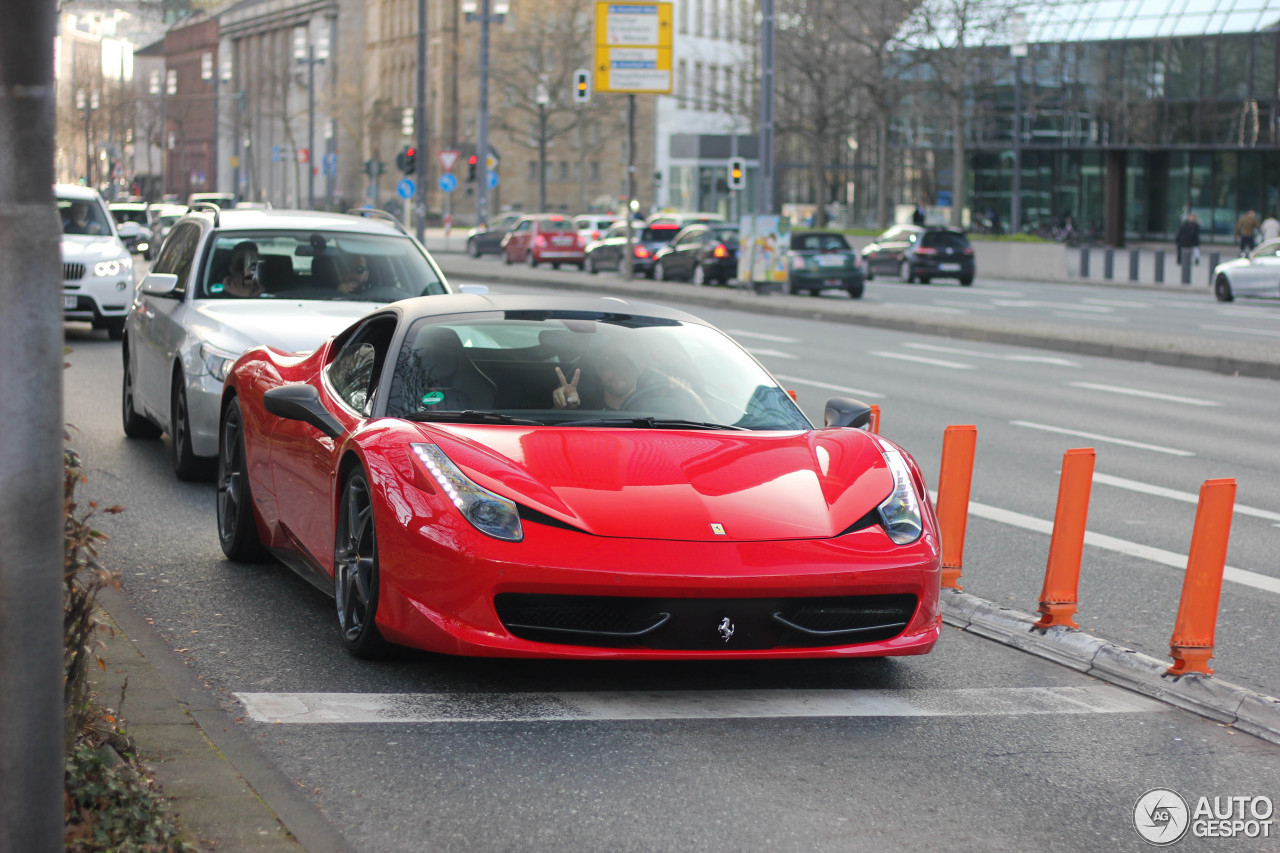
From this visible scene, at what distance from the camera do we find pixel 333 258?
11.2 m

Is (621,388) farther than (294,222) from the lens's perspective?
No

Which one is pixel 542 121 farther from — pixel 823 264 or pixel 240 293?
pixel 240 293

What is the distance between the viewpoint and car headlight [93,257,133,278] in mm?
20344

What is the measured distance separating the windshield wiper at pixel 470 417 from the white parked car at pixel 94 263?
14.7 metres

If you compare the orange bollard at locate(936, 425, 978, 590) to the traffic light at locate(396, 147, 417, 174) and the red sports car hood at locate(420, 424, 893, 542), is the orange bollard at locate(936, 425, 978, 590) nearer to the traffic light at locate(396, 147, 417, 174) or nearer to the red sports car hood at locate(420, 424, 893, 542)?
the red sports car hood at locate(420, 424, 893, 542)

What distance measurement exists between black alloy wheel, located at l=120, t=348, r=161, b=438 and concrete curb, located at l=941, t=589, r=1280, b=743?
659 centimetres

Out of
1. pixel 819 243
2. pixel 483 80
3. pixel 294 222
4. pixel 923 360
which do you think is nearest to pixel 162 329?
pixel 294 222

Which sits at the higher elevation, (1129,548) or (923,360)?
(923,360)

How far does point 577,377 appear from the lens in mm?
6473

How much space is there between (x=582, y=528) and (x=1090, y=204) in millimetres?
64427

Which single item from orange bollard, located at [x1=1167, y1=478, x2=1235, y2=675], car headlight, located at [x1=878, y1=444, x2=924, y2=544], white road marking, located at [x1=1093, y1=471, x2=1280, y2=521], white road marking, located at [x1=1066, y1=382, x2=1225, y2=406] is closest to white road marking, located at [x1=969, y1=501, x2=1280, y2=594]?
white road marking, located at [x1=1093, y1=471, x2=1280, y2=521]

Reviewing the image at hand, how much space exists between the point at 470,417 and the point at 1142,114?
57.1 m

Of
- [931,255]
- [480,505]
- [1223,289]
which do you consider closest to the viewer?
[480,505]

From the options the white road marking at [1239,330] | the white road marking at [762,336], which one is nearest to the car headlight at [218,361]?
the white road marking at [762,336]
